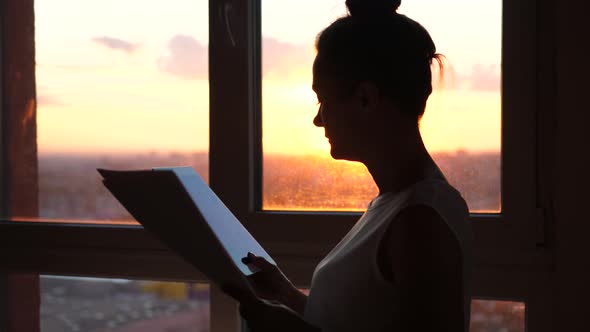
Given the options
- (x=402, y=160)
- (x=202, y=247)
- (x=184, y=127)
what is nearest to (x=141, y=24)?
(x=184, y=127)

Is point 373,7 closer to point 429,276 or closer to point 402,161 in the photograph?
point 402,161

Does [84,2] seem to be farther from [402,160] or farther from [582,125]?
[582,125]

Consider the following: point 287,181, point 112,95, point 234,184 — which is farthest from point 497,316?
point 112,95

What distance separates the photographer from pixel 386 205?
32.8 inches

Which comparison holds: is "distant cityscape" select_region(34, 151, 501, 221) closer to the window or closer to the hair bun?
the window

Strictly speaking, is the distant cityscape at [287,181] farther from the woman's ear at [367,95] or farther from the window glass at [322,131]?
the woman's ear at [367,95]

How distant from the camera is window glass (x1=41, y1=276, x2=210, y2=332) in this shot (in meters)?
1.58

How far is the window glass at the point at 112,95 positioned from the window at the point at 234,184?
15 millimetres

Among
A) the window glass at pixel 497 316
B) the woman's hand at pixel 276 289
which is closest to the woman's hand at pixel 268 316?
the woman's hand at pixel 276 289

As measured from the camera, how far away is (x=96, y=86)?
1.62 m

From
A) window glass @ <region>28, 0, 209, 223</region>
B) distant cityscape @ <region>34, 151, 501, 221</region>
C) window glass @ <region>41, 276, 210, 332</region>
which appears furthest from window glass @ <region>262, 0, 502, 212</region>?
window glass @ <region>41, 276, 210, 332</region>

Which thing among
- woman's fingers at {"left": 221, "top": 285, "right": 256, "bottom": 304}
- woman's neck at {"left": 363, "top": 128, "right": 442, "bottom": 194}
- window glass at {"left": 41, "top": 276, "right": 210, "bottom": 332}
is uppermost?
woman's neck at {"left": 363, "top": 128, "right": 442, "bottom": 194}

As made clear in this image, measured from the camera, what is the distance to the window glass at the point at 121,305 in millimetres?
1584

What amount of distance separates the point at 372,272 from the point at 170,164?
92cm
